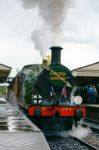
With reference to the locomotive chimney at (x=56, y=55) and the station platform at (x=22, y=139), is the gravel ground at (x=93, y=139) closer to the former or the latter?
the locomotive chimney at (x=56, y=55)

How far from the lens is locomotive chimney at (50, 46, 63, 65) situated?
14320 mm

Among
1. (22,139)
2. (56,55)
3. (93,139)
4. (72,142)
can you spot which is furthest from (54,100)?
(22,139)

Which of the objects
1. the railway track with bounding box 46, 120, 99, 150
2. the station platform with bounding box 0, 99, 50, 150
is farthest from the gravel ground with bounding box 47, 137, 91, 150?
the station platform with bounding box 0, 99, 50, 150

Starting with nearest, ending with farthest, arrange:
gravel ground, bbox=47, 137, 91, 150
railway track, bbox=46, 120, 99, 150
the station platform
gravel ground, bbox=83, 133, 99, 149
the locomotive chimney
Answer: the station platform → gravel ground, bbox=47, 137, 91, 150 → railway track, bbox=46, 120, 99, 150 → gravel ground, bbox=83, 133, 99, 149 → the locomotive chimney

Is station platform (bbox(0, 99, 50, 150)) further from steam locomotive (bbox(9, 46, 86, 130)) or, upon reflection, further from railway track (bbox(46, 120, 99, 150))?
steam locomotive (bbox(9, 46, 86, 130))

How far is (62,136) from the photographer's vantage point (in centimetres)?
1471

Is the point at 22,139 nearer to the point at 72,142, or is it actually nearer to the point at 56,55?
the point at 72,142

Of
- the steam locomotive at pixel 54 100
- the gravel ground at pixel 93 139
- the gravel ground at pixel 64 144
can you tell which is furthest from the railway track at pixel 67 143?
the steam locomotive at pixel 54 100

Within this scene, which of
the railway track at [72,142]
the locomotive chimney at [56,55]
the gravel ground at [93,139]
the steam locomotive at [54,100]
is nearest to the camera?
the railway track at [72,142]

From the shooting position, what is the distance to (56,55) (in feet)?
47.4

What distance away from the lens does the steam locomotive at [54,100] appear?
1403cm

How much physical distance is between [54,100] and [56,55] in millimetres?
1457

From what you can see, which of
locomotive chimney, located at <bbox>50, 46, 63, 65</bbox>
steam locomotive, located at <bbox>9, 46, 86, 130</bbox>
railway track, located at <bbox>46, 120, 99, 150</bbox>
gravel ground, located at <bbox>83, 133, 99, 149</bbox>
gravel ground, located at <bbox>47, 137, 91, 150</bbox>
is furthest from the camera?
locomotive chimney, located at <bbox>50, 46, 63, 65</bbox>

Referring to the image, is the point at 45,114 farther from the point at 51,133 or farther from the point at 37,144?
the point at 37,144
